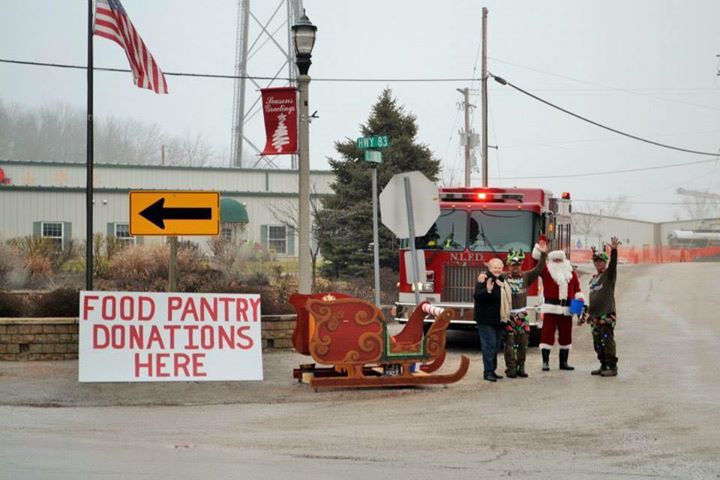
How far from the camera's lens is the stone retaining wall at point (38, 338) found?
54.3ft

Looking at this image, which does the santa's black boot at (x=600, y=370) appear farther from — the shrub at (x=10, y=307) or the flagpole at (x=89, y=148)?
the shrub at (x=10, y=307)

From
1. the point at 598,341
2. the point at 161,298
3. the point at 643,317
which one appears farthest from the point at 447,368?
the point at 643,317

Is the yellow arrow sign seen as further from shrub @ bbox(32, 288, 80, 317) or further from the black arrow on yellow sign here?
shrub @ bbox(32, 288, 80, 317)

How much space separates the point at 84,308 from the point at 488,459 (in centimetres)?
653

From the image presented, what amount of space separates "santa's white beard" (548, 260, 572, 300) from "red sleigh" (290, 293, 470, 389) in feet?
8.62

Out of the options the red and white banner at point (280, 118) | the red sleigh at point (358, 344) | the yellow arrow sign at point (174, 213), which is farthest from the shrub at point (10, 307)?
the red sleigh at point (358, 344)

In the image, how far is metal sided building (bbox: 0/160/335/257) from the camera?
55.2 m

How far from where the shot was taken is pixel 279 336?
1848 cm

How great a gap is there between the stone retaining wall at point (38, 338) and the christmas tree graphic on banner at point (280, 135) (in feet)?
13.1

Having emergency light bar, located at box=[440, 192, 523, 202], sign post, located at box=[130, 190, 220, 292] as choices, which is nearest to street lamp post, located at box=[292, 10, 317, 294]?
sign post, located at box=[130, 190, 220, 292]

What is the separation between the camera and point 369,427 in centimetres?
1152

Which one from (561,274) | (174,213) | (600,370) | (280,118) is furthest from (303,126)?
(600,370)

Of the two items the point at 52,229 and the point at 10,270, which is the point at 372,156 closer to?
Result: the point at 10,270

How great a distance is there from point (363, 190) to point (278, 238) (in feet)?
74.2
